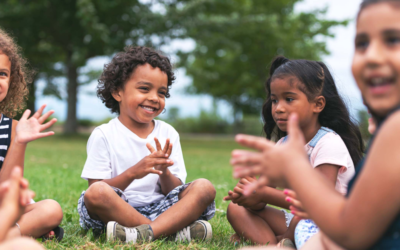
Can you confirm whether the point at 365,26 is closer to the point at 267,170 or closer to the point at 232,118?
the point at 267,170

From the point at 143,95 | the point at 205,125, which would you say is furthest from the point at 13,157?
the point at 205,125

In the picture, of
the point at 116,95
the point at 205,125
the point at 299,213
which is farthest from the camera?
the point at 205,125

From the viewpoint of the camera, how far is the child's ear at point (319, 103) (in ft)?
8.86

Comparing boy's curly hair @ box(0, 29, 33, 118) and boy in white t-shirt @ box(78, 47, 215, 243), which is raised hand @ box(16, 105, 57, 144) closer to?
boy in white t-shirt @ box(78, 47, 215, 243)

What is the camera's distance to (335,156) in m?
2.40

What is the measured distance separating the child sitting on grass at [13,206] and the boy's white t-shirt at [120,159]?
143 centimetres

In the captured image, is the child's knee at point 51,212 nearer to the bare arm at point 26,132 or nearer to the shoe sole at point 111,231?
the shoe sole at point 111,231

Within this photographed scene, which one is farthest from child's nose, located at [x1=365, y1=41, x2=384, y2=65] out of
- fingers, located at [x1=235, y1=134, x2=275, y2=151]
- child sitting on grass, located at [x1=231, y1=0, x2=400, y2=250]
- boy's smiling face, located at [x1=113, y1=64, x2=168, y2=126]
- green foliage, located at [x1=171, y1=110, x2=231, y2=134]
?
green foliage, located at [x1=171, y1=110, x2=231, y2=134]

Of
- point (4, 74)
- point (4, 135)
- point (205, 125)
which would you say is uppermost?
point (4, 74)

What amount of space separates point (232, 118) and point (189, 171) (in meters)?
22.3

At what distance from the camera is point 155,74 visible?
10.1 feet

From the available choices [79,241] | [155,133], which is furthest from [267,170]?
[155,133]

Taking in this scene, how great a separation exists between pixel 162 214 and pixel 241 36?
1651cm

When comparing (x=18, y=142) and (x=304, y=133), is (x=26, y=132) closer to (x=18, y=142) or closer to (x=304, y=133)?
(x=18, y=142)
